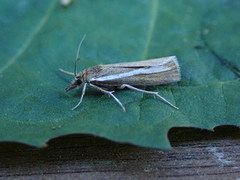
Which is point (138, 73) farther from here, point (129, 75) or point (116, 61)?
point (116, 61)

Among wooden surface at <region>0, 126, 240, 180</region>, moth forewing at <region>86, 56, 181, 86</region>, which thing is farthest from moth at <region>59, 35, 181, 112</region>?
wooden surface at <region>0, 126, 240, 180</region>

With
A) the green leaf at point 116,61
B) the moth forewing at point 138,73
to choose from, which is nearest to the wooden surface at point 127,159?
the green leaf at point 116,61

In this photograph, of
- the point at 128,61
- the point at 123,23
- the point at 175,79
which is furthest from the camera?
the point at 123,23

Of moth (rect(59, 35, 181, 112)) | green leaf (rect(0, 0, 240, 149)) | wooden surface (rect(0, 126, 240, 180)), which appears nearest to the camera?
wooden surface (rect(0, 126, 240, 180))

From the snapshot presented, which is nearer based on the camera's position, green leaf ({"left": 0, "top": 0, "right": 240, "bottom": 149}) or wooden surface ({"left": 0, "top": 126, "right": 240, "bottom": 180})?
wooden surface ({"left": 0, "top": 126, "right": 240, "bottom": 180})

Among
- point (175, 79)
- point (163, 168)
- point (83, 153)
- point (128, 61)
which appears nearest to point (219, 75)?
point (175, 79)

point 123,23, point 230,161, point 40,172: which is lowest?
point 230,161

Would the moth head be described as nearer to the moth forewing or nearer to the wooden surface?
the moth forewing

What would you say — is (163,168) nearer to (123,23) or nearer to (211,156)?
(211,156)
